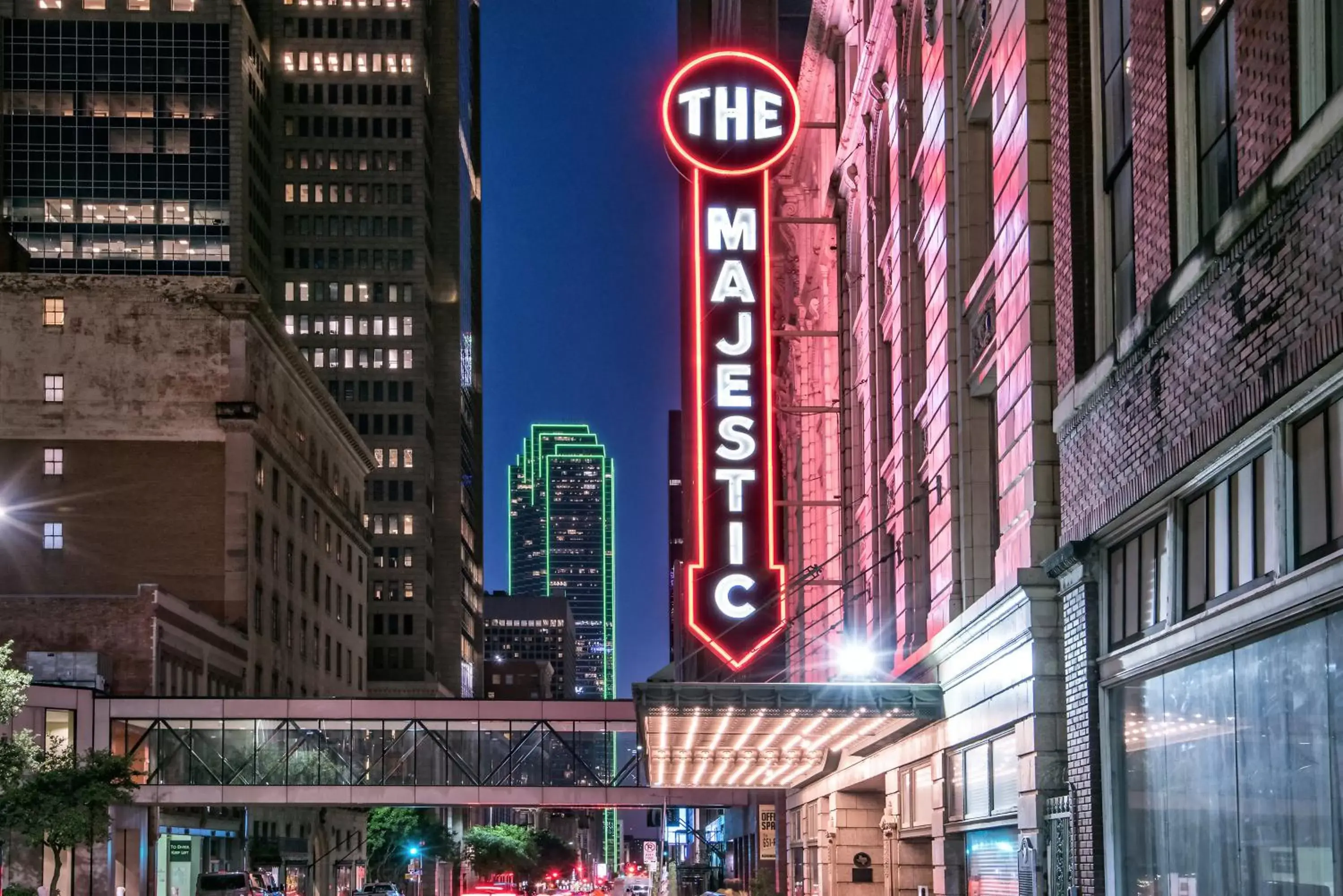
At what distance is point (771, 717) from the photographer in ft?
94.6

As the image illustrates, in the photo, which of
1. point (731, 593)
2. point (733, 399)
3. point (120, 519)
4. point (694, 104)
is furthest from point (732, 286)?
point (120, 519)

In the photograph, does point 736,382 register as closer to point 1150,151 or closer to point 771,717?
point 771,717

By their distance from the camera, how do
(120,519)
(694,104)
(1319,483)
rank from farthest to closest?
(120,519)
(694,104)
(1319,483)

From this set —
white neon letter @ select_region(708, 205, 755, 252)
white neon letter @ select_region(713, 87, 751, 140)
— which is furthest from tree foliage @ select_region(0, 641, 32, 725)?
white neon letter @ select_region(713, 87, 751, 140)

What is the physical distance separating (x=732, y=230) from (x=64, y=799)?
3067 cm

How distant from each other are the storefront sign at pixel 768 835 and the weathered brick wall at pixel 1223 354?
47276 mm

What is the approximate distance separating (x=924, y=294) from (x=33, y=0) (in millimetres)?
128034

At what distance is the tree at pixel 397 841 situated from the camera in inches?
4769

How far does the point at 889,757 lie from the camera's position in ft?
113

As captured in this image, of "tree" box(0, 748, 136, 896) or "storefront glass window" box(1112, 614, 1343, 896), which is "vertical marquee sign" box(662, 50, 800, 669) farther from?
"tree" box(0, 748, 136, 896)

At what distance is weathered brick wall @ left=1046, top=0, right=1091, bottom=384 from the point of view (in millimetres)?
19422

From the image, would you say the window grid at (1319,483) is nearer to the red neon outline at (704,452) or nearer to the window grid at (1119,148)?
the window grid at (1119,148)

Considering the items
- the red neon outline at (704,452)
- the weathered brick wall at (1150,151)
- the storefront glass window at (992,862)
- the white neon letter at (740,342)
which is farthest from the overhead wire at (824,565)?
the weathered brick wall at (1150,151)

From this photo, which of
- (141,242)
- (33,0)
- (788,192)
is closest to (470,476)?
(141,242)
